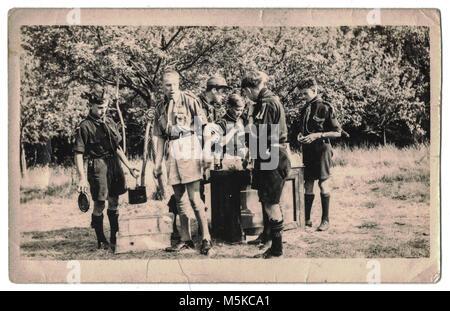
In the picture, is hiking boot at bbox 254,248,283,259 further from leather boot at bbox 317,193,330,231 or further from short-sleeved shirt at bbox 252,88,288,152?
short-sleeved shirt at bbox 252,88,288,152

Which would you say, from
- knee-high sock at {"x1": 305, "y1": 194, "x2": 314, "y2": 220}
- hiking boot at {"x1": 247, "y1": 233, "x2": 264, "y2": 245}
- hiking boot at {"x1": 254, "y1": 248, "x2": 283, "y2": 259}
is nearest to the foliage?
knee-high sock at {"x1": 305, "y1": 194, "x2": 314, "y2": 220}

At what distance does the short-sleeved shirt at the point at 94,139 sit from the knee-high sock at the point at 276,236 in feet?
6.42

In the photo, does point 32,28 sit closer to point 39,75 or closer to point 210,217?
point 39,75

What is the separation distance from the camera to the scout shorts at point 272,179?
22.8 feet

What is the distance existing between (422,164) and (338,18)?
6.18 feet

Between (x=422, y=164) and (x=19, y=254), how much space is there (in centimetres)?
459

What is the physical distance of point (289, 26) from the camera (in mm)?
7047

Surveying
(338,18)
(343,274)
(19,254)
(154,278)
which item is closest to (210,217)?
(154,278)

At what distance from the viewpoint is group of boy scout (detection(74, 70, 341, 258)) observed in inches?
274

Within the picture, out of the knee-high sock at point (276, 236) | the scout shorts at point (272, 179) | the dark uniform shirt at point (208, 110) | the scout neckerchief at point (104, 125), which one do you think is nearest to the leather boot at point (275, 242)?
the knee-high sock at point (276, 236)

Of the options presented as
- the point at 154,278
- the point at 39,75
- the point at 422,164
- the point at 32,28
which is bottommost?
the point at 154,278

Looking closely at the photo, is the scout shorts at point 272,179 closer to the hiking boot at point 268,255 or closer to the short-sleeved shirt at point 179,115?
the hiking boot at point 268,255

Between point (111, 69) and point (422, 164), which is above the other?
point (111, 69)

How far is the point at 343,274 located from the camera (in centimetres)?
698
